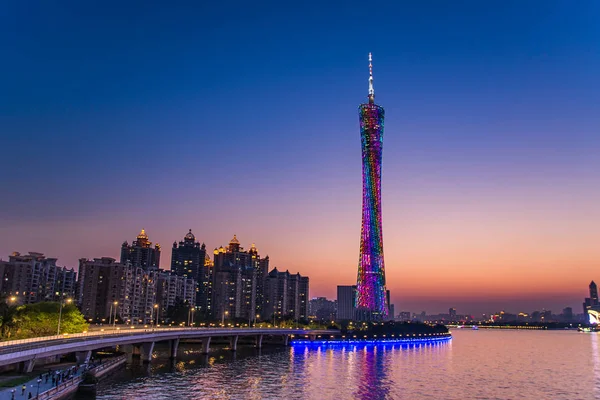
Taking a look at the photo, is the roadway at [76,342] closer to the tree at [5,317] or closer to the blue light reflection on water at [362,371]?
the tree at [5,317]

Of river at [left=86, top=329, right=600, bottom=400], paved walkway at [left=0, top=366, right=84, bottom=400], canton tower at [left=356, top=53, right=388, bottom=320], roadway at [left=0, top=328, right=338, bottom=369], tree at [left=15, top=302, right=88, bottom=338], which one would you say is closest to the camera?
A: paved walkway at [left=0, top=366, right=84, bottom=400]

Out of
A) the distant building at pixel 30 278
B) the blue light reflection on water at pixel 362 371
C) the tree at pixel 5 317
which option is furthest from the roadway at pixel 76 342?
the distant building at pixel 30 278

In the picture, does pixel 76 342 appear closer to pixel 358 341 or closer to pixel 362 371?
pixel 362 371

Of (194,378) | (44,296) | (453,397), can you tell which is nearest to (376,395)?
(453,397)

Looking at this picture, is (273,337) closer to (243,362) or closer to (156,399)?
(243,362)

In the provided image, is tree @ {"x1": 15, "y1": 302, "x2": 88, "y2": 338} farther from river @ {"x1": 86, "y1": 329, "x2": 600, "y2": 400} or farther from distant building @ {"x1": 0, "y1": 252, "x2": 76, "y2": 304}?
distant building @ {"x1": 0, "y1": 252, "x2": 76, "y2": 304}

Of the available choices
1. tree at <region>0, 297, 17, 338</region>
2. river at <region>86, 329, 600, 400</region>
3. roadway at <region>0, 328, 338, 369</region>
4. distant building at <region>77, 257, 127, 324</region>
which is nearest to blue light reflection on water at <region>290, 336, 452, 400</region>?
river at <region>86, 329, 600, 400</region>
